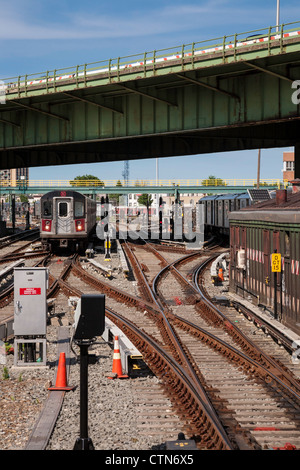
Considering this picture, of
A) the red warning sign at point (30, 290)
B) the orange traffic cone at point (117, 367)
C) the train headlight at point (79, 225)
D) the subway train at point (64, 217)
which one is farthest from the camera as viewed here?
the train headlight at point (79, 225)

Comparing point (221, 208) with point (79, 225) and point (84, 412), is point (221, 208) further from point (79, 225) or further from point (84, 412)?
point (84, 412)

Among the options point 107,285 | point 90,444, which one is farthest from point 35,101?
point 90,444

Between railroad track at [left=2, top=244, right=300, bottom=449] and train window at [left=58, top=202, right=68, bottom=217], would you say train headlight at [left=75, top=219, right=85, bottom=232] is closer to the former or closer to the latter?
train window at [left=58, top=202, right=68, bottom=217]

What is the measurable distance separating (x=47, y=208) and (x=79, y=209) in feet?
5.55

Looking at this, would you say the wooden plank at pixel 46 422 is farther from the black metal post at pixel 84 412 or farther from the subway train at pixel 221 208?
the subway train at pixel 221 208

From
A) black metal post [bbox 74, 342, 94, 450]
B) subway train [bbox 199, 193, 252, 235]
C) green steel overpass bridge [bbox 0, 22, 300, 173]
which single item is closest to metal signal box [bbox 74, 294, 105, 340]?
black metal post [bbox 74, 342, 94, 450]

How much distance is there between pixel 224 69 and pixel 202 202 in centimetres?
2762

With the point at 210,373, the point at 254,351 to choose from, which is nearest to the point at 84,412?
the point at 210,373

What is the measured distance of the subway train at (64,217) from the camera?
1210 inches

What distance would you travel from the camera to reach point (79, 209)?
3102 cm

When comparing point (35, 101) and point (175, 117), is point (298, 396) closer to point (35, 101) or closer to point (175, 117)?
point (175, 117)

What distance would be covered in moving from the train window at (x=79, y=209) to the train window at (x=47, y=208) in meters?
1.36

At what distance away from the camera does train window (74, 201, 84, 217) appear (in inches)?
1215

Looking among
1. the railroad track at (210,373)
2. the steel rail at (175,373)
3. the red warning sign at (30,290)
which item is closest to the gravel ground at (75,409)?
the steel rail at (175,373)
